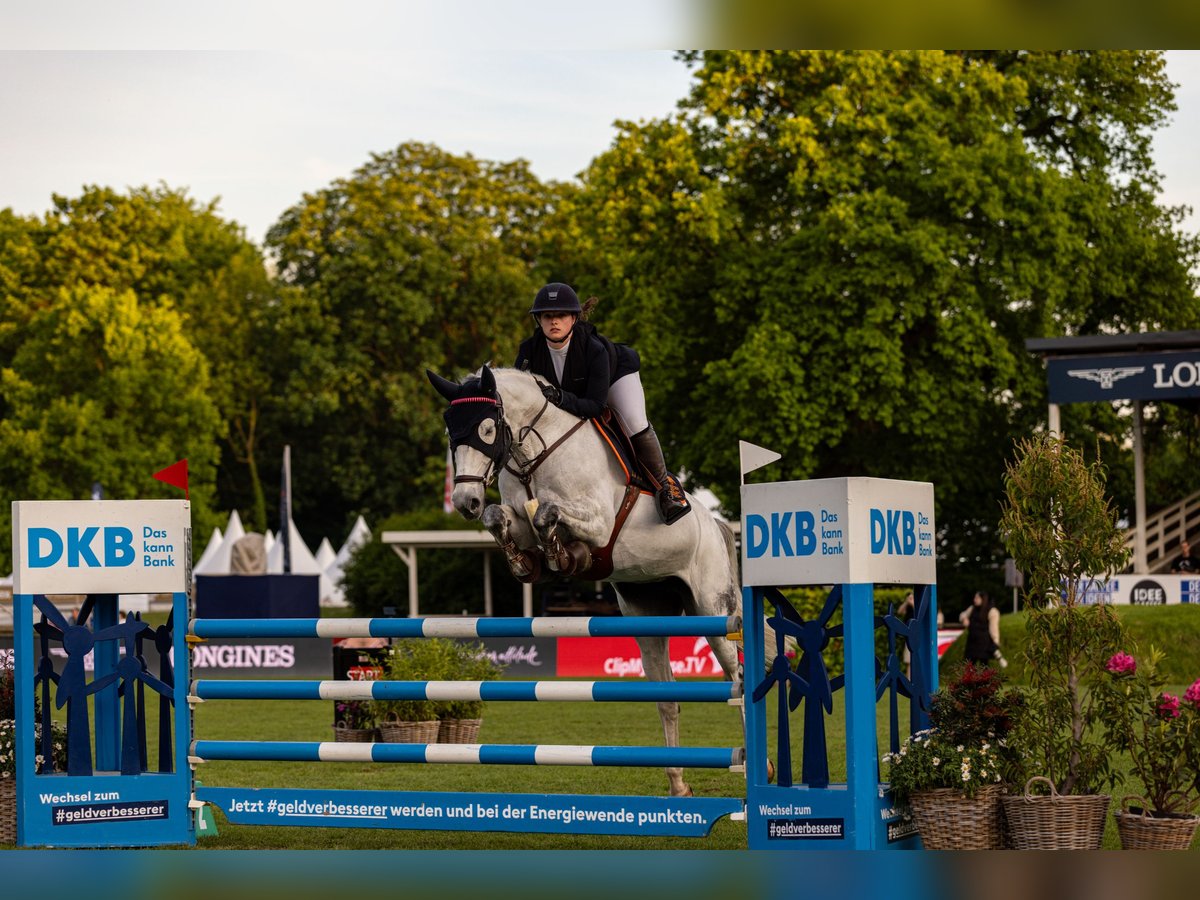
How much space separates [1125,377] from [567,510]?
712 inches

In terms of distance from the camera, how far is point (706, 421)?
85.9ft

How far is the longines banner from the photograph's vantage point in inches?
915

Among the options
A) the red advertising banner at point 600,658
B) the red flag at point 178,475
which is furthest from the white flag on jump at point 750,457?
the red advertising banner at point 600,658

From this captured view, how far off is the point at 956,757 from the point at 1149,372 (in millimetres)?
18201

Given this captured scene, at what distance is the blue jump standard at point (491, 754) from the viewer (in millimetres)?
6672

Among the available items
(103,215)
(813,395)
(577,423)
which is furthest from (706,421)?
(103,215)

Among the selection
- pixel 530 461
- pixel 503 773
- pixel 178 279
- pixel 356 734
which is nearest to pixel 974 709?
pixel 530 461

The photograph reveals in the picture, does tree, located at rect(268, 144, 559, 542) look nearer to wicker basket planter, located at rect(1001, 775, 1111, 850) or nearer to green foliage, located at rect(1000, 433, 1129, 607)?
green foliage, located at rect(1000, 433, 1129, 607)

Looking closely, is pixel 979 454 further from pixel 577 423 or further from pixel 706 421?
pixel 577 423

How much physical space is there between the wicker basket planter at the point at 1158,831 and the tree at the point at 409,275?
3373 centimetres

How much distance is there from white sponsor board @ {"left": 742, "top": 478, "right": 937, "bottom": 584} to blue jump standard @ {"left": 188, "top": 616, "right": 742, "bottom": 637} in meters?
0.30

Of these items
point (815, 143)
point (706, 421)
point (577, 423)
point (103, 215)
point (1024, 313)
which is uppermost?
point (103, 215)

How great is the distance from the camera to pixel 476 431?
7086 mm

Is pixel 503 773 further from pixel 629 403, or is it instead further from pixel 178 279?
pixel 178 279
